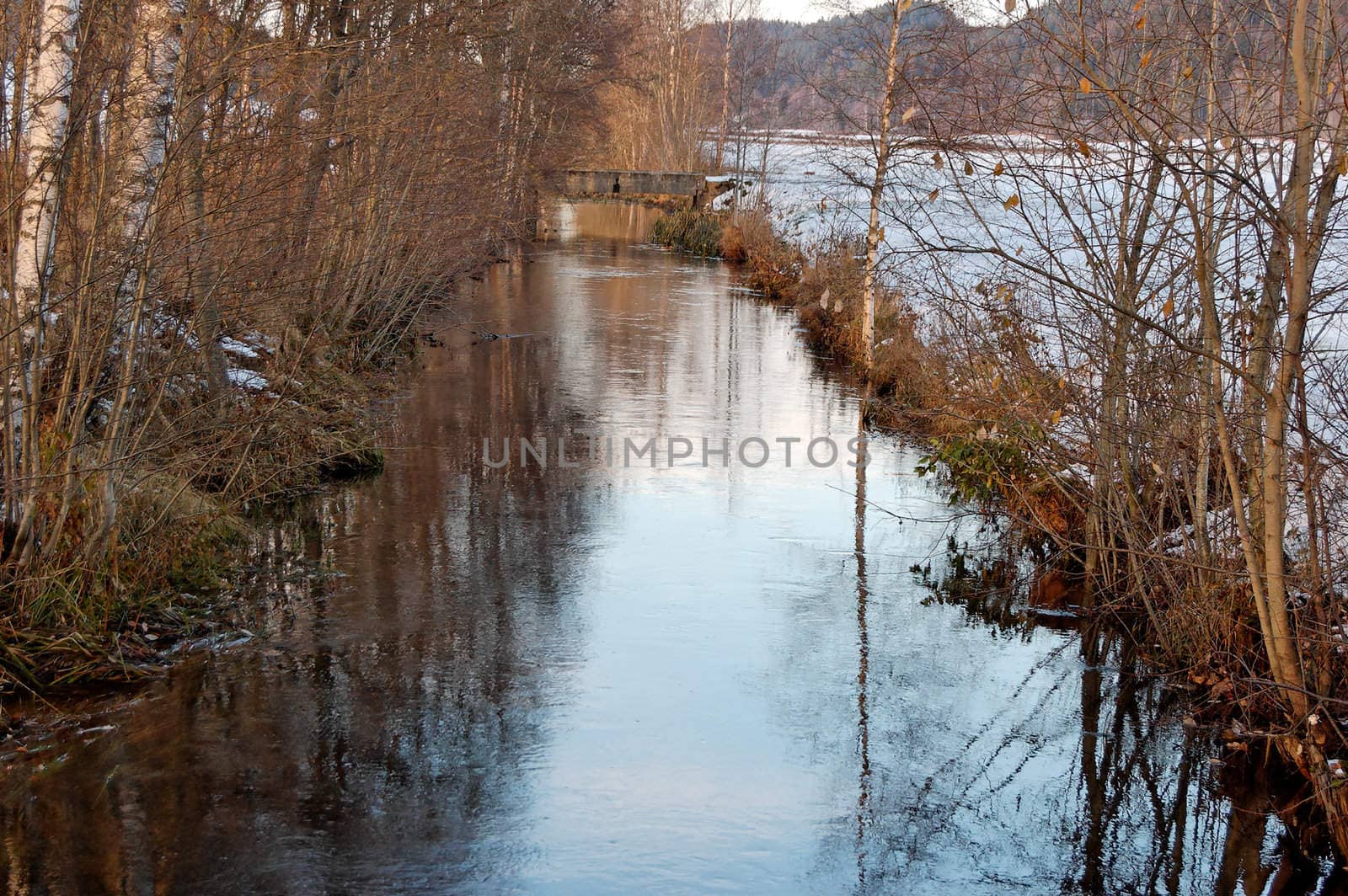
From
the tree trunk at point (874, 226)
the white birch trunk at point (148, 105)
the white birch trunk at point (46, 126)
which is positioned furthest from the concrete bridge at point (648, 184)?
the white birch trunk at point (46, 126)

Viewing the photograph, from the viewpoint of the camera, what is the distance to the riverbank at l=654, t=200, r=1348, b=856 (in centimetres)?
582

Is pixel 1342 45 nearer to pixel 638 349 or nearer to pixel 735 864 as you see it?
pixel 735 864

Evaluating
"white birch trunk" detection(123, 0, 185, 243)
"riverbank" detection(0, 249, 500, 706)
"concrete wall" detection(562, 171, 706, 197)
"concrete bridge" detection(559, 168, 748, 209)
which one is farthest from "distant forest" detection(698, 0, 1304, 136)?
"concrete wall" detection(562, 171, 706, 197)

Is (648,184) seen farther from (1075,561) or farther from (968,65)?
(968,65)

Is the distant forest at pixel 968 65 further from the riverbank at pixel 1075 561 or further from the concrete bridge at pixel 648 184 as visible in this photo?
the concrete bridge at pixel 648 184

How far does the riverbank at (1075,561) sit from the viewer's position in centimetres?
582

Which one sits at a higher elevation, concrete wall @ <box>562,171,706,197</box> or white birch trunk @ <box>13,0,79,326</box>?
concrete wall @ <box>562,171,706,197</box>

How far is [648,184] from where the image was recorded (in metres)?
52.1

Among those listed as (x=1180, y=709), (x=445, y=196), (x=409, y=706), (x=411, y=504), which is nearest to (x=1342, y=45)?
(x=1180, y=709)

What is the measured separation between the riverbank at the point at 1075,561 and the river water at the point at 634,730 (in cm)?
29

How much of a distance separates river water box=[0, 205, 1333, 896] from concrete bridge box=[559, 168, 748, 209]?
3517 centimetres

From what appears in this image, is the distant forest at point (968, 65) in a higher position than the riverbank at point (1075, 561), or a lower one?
higher

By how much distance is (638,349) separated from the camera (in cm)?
1873

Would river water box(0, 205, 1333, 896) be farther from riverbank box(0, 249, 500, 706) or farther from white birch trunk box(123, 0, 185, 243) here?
white birch trunk box(123, 0, 185, 243)
